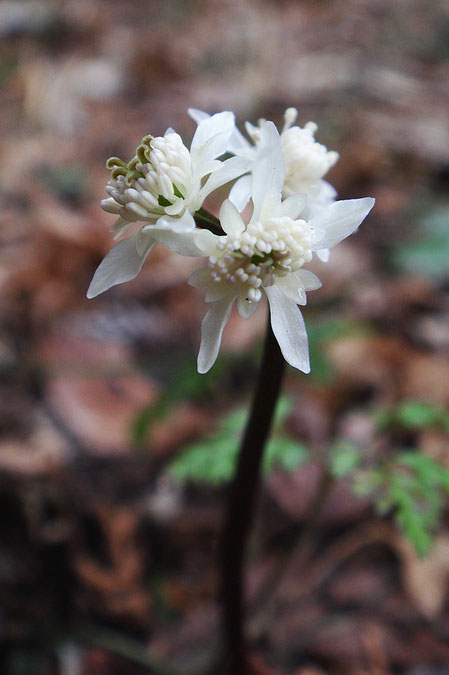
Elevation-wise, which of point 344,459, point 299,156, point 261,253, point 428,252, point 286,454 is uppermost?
point 299,156

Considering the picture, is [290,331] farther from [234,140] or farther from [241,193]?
[234,140]

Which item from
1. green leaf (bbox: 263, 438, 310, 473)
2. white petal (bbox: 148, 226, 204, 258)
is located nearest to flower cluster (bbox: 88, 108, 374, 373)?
white petal (bbox: 148, 226, 204, 258)

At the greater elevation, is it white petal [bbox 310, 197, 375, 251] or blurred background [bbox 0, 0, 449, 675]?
white petal [bbox 310, 197, 375, 251]

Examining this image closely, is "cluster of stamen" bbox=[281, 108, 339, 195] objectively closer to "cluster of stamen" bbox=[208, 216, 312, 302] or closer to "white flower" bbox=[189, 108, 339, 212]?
"white flower" bbox=[189, 108, 339, 212]

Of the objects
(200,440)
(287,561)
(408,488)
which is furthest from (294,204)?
(200,440)

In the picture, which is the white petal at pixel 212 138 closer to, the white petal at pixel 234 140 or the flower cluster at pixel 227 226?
the flower cluster at pixel 227 226

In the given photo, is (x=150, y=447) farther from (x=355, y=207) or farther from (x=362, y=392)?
(x=355, y=207)
